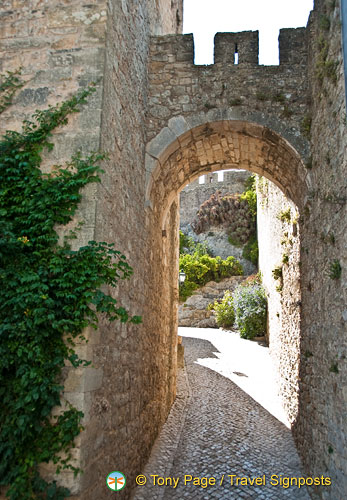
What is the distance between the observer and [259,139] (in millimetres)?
5477

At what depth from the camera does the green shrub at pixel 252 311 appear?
13375 millimetres

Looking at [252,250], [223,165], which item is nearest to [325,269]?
[223,165]

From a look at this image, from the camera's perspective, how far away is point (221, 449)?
216 inches

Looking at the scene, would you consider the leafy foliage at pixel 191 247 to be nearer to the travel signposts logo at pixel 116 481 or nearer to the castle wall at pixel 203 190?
the castle wall at pixel 203 190

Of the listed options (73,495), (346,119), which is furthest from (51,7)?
(73,495)

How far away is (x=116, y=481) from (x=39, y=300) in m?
1.89

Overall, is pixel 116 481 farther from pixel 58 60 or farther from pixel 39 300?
pixel 58 60

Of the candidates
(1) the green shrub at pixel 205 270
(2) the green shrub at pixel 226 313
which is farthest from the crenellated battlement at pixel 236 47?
(1) the green shrub at pixel 205 270

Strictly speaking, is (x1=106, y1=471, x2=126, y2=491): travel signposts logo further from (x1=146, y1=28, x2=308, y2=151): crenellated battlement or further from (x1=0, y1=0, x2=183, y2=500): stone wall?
(x1=146, y1=28, x2=308, y2=151): crenellated battlement

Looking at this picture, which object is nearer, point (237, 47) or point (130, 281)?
point (130, 281)

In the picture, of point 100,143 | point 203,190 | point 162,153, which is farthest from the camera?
point 203,190

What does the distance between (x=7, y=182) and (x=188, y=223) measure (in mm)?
25239

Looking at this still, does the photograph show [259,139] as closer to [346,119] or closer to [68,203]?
[346,119]

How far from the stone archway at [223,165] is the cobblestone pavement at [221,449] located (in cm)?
65
